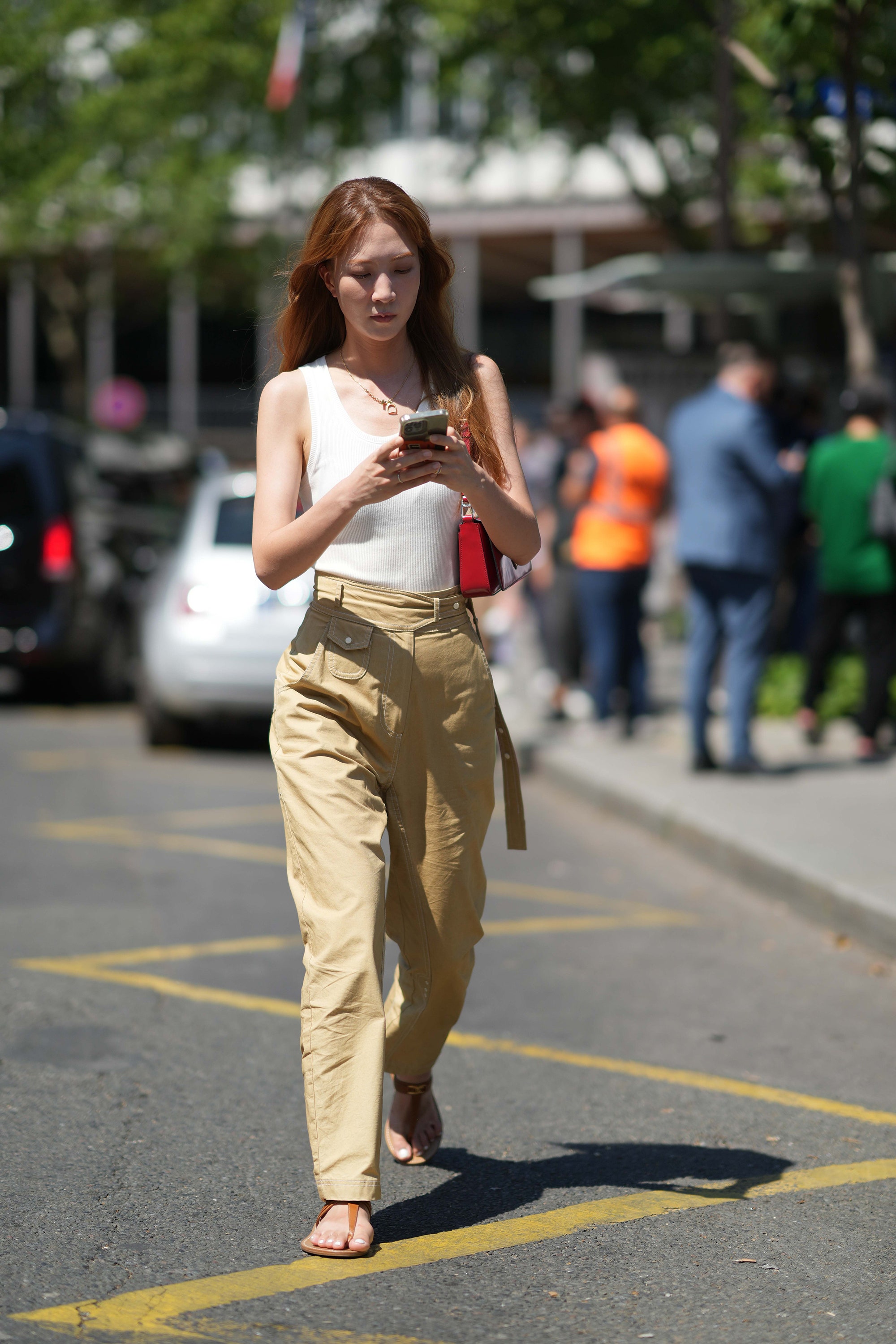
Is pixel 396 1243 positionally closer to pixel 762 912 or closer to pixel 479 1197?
pixel 479 1197

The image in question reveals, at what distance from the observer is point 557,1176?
379cm

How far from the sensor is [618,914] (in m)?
6.57

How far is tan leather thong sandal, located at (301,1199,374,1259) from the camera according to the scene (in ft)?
10.6

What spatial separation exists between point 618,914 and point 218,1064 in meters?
2.37

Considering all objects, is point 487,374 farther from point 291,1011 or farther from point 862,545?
point 862,545

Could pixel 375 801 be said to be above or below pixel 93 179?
below

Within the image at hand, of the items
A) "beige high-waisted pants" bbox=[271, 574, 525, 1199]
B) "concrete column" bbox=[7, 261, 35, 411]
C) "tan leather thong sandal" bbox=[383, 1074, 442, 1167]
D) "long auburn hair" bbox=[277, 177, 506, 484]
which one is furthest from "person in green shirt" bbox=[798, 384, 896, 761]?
"concrete column" bbox=[7, 261, 35, 411]

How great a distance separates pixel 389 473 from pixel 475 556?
330mm

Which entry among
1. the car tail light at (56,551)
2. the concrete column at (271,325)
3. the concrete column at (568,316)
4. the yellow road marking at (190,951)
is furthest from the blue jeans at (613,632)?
the concrete column at (568,316)

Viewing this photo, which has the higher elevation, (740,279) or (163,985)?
(740,279)

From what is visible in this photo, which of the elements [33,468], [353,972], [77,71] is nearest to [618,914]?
[353,972]

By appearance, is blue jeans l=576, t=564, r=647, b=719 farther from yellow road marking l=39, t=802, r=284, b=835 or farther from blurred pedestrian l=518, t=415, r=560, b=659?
yellow road marking l=39, t=802, r=284, b=835

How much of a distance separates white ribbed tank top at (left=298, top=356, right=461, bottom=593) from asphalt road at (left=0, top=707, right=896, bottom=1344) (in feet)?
4.15

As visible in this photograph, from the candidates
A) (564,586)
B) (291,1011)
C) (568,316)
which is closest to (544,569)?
(564,586)
